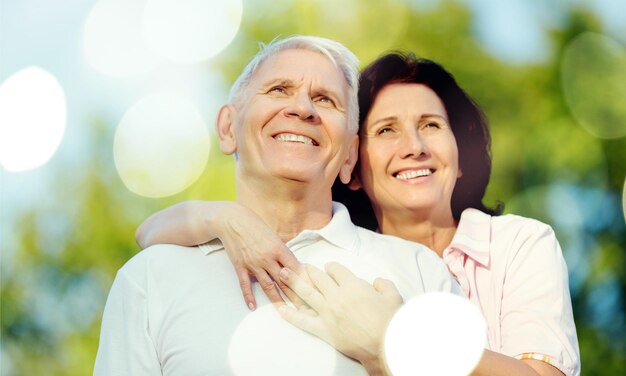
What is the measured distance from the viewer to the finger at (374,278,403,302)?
2010mm

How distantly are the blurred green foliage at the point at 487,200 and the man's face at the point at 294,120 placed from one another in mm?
6589

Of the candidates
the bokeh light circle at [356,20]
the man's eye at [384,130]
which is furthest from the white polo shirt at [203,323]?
the bokeh light circle at [356,20]

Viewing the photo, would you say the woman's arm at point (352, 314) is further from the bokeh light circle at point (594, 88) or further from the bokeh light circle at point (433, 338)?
the bokeh light circle at point (594, 88)

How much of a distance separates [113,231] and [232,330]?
8.00 metres

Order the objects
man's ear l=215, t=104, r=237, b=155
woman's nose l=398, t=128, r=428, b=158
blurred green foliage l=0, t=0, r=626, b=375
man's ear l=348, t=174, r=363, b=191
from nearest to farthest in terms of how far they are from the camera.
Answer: man's ear l=215, t=104, r=237, b=155, woman's nose l=398, t=128, r=428, b=158, man's ear l=348, t=174, r=363, b=191, blurred green foliage l=0, t=0, r=626, b=375

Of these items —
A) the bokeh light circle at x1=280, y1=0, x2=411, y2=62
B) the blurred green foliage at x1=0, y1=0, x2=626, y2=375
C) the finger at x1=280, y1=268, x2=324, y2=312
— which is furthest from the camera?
the bokeh light circle at x1=280, y1=0, x2=411, y2=62

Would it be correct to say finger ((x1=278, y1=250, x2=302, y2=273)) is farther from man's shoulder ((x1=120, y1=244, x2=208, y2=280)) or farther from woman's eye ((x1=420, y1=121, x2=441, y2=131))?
woman's eye ((x1=420, y1=121, x2=441, y2=131))

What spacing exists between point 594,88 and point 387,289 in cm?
899

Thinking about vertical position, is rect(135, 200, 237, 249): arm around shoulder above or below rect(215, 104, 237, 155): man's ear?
below

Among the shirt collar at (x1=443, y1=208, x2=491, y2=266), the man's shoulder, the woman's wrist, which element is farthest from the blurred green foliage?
the woman's wrist

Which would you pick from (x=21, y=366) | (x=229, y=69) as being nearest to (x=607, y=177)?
(x=229, y=69)

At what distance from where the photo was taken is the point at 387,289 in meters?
2.03

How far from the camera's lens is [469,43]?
389 inches

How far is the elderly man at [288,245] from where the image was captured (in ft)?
6.55
